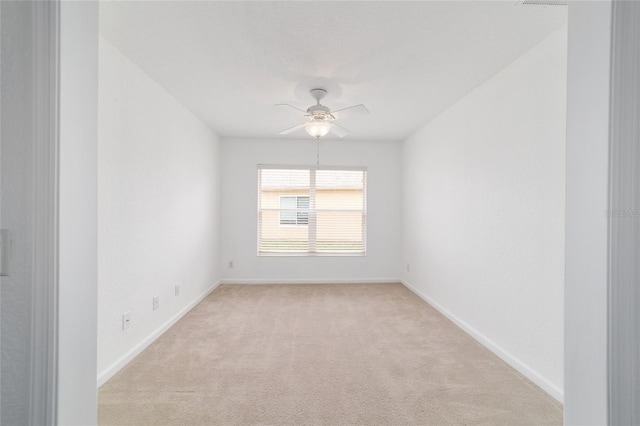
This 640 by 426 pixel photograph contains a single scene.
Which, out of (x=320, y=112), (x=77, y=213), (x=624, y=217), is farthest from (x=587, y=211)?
(x=320, y=112)

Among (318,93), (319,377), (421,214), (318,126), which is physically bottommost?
(319,377)

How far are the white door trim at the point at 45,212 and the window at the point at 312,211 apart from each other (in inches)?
172

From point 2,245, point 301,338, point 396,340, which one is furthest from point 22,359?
point 396,340

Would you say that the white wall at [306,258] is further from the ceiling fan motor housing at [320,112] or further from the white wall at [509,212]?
the ceiling fan motor housing at [320,112]

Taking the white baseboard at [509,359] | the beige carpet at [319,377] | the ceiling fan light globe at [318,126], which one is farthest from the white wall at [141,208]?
the white baseboard at [509,359]

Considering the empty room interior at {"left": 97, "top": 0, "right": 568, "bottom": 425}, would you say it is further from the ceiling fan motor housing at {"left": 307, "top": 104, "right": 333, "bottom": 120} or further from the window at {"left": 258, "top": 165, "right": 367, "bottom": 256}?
the window at {"left": 258, "top": 165, "right": 367, "bottom": 256}

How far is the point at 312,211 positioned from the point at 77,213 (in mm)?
4380

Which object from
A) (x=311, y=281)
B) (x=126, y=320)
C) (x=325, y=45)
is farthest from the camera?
(x=311, y=281)

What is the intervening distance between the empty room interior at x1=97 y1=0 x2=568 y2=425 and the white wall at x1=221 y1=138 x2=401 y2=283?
0.69 metres

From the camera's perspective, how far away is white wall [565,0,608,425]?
713 mm

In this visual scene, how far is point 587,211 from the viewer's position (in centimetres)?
75

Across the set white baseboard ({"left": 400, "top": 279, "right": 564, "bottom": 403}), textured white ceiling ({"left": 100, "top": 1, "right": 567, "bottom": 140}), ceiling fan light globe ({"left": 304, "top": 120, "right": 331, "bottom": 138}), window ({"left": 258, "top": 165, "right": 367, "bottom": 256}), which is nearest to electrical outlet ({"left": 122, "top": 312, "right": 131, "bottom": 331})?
textured white ceiling ({"left": 100, "top": 1, "right": 567, "bottom": 140})

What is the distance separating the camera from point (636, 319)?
2.27ft

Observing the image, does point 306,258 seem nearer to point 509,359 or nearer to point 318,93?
point 318,93
